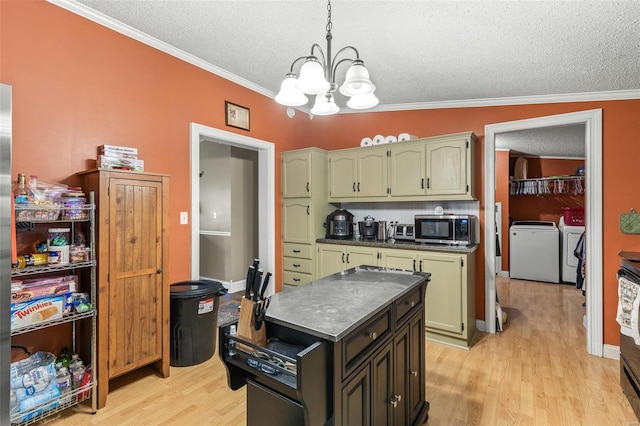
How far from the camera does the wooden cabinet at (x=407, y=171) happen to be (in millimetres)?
3268

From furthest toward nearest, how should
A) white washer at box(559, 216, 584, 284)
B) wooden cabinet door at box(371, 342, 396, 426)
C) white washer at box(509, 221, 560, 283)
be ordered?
white washer at box(509, 221, 560, 283) < white washer at box(559, 216, 584, 284) < wooden cabinet door at box(371, 342, 396, 426)

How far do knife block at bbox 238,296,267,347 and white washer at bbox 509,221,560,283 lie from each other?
20.8 feet

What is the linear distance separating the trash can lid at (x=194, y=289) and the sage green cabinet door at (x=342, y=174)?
191 cm

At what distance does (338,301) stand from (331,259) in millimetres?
2325

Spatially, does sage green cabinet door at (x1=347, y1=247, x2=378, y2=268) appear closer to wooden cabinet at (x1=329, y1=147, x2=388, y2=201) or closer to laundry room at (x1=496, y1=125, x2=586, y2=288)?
wooden cabinet at (x1=329, y1=147, x2=388, y2=201)

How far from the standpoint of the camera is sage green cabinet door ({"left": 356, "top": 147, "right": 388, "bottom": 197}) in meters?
3.72

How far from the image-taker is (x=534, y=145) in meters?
5.69

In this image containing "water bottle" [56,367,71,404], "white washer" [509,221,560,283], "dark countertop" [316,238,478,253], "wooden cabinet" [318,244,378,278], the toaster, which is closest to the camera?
"water bottle" [56,367,71,404]

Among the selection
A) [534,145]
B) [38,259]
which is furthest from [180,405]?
[534,145]

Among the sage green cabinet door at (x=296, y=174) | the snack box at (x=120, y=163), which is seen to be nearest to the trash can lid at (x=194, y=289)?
the snack box at (x=120, y=163)

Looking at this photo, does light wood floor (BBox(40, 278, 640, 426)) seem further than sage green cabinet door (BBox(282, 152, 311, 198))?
No

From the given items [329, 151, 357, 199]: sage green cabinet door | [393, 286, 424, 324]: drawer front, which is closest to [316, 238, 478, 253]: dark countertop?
[329, 151, 357, 199]: sage green cabinet door

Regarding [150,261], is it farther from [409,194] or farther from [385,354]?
[409,194]

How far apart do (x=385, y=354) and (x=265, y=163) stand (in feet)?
9.69
